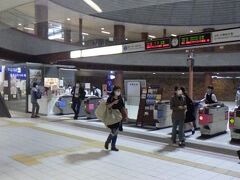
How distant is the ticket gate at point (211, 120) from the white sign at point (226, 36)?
1950mm

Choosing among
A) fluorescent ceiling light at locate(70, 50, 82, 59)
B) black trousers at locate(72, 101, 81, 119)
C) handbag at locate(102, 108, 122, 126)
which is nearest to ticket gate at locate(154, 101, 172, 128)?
handbag at locate(102, 108, 122, 126)

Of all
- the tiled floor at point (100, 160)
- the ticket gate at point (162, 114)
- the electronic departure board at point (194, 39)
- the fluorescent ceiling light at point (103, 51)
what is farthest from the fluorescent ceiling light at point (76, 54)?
the electronic departure board at point (194, 39)

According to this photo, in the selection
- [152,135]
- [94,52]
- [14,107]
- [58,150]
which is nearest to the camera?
[58,150]

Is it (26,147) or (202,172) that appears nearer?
(202,172)

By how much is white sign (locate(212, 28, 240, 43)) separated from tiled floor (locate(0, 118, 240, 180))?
2854 millimetres

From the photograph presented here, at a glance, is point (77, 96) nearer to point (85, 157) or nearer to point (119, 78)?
point (85, 157)

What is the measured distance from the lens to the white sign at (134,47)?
31.1 ft

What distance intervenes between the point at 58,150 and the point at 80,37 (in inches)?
696

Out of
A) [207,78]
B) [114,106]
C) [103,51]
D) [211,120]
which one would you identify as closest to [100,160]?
[114,106]

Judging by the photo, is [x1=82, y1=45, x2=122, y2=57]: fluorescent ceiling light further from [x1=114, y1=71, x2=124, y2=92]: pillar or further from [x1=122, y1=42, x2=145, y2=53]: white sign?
[x1=114, y1=71, x2=124, y2=92]: pillar

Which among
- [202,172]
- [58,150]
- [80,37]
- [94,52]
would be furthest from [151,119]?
[80,37]

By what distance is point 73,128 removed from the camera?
9.84m

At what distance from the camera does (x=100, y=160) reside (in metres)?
5.84

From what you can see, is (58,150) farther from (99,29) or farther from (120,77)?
(99,29)
